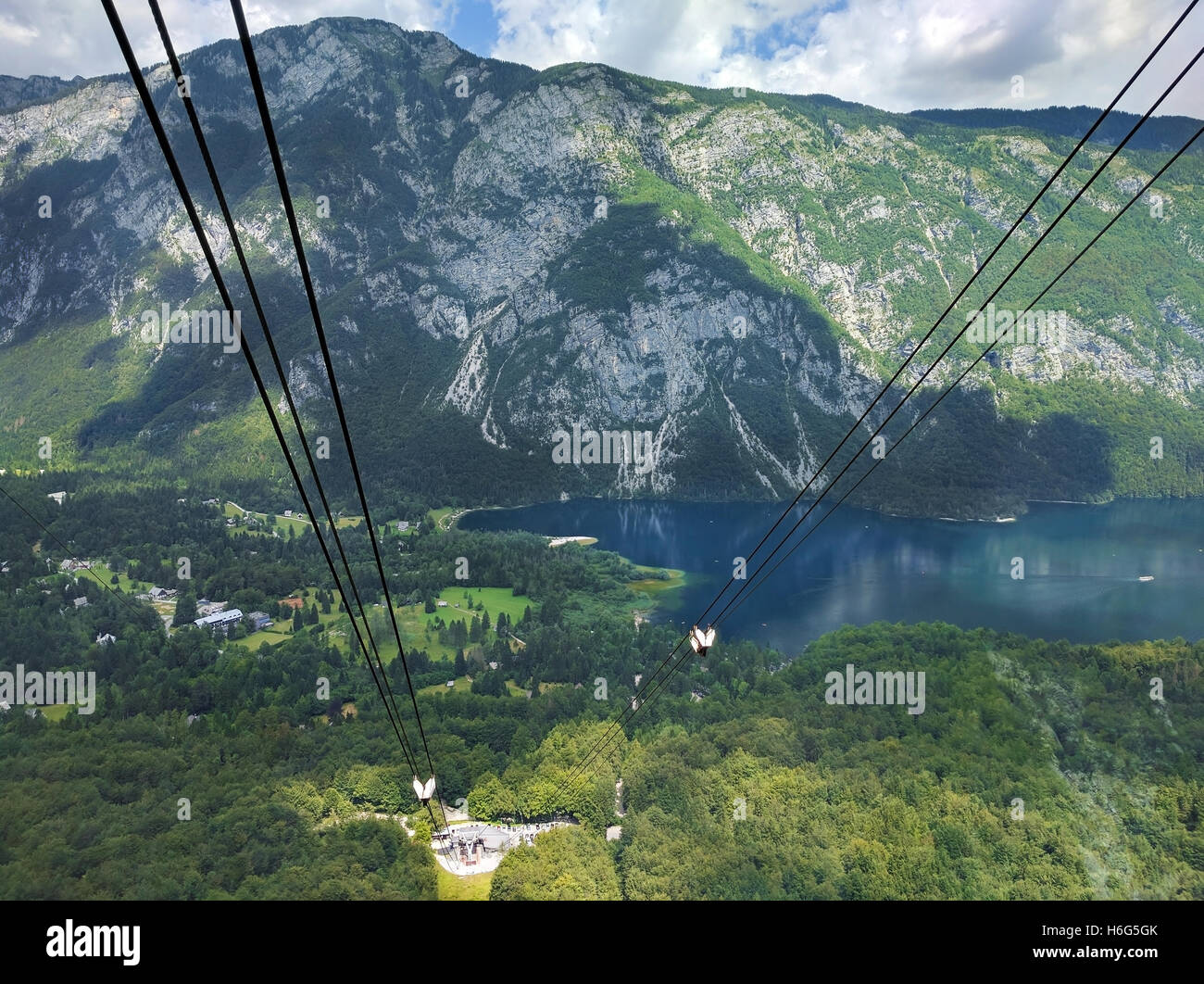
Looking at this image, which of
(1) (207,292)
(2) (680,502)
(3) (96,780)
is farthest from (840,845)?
(1) (207,292)

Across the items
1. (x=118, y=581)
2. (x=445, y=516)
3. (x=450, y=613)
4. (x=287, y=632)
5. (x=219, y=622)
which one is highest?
(x=445, y=516)

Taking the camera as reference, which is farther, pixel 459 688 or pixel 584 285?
pixel 584 285

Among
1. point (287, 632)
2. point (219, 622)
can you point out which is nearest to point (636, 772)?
point (287, 632)

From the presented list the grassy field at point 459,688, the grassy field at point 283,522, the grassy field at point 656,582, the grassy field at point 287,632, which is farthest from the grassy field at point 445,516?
the grassy field at point 459,688

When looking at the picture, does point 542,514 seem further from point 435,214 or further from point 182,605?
point 435,214

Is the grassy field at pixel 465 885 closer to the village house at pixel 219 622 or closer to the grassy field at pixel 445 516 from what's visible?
the village house at pixel 219 622

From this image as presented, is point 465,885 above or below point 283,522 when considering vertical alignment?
below

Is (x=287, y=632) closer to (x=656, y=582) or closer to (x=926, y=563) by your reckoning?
(x=656, y=582)
